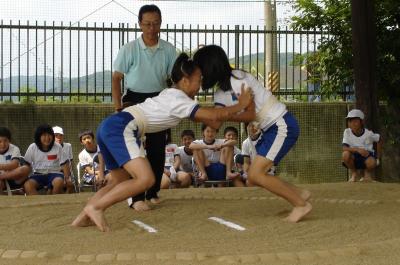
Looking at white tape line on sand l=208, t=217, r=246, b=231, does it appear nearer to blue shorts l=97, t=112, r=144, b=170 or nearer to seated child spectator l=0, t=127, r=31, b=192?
blue shorts l=97, t=112, r=144, b=170

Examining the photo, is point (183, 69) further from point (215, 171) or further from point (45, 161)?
point (215, 171)

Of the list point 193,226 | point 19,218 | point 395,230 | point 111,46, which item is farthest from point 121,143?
point 111,46

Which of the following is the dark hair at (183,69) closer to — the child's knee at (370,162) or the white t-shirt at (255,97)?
the white t-shirt at (255,97)

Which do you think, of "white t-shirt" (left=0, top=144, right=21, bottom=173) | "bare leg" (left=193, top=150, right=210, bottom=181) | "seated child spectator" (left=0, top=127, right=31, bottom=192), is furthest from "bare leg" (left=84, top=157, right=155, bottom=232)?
"bare leg" (left=193, top=150, right=210, bottom=181)

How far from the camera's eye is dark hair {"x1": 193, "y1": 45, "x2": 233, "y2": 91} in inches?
183

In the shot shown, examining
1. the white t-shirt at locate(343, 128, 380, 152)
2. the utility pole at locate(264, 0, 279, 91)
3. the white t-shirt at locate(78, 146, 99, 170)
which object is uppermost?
the utility pole at locate(264, 0, 279, 91)

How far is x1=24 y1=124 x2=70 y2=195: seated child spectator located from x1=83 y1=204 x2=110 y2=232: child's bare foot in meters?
2.95

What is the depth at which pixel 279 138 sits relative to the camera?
4.84m

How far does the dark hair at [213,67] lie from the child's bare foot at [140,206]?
49.9 inches

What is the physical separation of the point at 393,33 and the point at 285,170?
2377mm

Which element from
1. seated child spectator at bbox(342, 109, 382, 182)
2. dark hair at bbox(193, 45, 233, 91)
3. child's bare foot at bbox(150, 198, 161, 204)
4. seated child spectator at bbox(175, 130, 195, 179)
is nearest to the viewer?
dark hair at bbox(193, 45, 233, 91)

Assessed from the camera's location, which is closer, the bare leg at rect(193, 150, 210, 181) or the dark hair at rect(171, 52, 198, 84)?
the dark hair at rect(171, 52, 198, 84)

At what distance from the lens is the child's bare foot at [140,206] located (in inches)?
217

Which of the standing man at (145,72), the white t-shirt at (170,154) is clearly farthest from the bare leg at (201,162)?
the standing man at (145,72)
